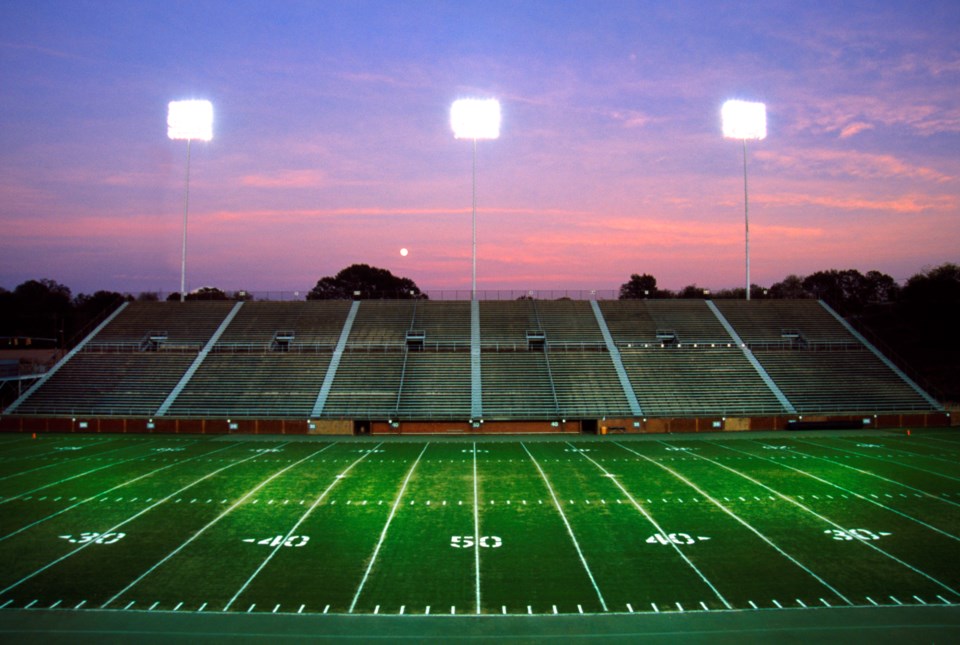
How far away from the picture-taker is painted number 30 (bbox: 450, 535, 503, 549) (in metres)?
13.5

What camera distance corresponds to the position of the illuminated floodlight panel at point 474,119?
38312 mm

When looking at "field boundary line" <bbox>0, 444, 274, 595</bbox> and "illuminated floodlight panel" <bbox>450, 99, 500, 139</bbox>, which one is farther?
"illuminated floodlight panel" <bbox>450, 99, 500, 139</bbox>

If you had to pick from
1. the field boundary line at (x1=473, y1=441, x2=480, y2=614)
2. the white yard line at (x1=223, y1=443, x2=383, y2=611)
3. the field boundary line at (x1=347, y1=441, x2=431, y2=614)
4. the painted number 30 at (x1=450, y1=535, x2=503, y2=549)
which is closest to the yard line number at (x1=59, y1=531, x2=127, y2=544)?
the white yard line at (x1=223, y1=443, x2=383, y2=611)

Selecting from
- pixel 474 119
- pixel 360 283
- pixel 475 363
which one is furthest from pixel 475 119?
pixel 360 283

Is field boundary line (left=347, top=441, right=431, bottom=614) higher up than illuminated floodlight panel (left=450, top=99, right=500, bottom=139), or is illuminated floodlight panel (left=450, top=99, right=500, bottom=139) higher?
illuminated floodlight panel (left=450, top=99, right=500, bottom=139)

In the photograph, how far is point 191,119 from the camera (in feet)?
127

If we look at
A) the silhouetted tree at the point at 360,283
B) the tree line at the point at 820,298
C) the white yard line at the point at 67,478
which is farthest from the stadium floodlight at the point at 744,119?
the silhouetted tree at the point at 360,283

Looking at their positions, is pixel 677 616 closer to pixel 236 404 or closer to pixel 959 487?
pixel 959 487

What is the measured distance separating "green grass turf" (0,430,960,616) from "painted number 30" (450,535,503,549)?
0.07 m

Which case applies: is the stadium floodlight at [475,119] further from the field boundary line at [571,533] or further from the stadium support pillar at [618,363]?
the field boundary line at [571,533]

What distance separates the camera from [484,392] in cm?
3356

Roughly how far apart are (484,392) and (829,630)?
24.5m

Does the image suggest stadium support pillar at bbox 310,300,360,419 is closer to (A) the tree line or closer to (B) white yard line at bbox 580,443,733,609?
(A) the tree line

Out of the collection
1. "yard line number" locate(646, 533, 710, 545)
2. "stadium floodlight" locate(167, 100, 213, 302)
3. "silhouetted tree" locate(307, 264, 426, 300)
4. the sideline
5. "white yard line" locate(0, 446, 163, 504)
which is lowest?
the sideline
